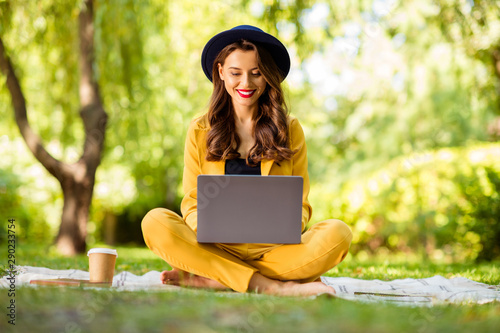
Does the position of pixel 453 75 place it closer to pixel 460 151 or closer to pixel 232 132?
pixel 460 151

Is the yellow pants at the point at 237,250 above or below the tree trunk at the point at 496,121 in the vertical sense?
below

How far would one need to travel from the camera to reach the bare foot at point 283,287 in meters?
2.34

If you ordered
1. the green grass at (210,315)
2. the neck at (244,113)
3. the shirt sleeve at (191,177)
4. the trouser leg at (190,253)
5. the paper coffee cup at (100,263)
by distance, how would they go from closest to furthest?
1. the green grass at (210,315)
2. the trouser leg at (190,253)
3. the paper coffee cup at (100,263)
4. the shirt sleeve at (191,177)
5. the neck at (244,113)

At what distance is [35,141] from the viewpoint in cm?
543

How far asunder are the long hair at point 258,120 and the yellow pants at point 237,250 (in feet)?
1.48

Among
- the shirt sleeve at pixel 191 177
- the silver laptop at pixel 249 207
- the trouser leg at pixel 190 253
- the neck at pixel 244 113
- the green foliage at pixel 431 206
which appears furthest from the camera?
the green foliage at pixel 431 206

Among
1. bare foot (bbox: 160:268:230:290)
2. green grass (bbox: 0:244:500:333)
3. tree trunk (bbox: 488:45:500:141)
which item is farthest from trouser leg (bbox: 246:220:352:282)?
tree trunk (bbox: 488:45:500:141)

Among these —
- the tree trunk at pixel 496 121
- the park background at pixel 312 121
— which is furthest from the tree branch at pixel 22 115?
the tree trunk at pixel 496 121

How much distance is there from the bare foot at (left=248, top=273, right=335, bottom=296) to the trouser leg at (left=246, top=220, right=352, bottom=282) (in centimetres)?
7

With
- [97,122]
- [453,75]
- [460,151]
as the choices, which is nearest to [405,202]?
[460,151]

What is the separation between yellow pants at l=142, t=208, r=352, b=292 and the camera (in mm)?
2479

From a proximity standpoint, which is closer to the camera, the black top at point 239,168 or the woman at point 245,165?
the woman at point 245,165

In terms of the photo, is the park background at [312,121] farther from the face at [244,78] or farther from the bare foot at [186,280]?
the bare foot at [186,280]

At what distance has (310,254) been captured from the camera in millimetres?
2500
